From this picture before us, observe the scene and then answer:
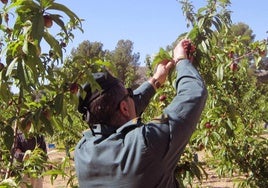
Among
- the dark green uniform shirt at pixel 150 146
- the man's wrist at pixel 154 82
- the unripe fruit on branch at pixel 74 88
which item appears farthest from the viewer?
the man's wrist at pixel 154 82

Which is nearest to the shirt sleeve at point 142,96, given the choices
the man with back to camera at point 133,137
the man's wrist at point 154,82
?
the man's wrist at point 154,82

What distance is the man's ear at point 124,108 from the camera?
4.68ft

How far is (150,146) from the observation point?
121 centimetres

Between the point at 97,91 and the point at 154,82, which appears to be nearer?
the point at 97,91

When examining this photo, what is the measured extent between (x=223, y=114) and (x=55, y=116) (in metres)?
1.36

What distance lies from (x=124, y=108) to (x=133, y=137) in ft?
0.66

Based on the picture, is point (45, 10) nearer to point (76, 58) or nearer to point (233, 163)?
point (76, 58)

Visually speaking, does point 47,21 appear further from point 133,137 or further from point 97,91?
point 133,137

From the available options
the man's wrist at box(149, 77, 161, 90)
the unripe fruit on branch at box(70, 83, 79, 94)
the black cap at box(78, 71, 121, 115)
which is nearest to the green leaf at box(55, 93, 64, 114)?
the unripe fruit on branch at box(70, 83, 79, 94)

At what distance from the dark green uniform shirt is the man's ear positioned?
8cm

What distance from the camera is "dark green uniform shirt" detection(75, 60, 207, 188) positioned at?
1.22m

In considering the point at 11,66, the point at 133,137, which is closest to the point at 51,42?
the point at 11,66

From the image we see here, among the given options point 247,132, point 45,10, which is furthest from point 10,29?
point 247,132

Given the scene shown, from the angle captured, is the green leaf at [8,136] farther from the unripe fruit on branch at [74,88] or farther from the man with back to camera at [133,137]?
the man with back to camera at [133,137]
